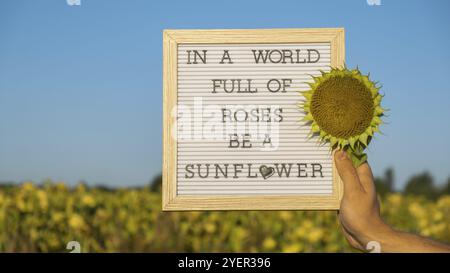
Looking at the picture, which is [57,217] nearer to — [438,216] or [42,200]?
[42,200]

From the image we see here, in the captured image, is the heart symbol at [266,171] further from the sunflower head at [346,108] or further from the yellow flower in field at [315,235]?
the yellow flower in field at [315,235]

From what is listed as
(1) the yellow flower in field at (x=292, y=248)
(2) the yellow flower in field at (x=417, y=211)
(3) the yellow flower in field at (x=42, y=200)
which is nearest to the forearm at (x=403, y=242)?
(1) the yellow flower in field at (x=292, y=248)

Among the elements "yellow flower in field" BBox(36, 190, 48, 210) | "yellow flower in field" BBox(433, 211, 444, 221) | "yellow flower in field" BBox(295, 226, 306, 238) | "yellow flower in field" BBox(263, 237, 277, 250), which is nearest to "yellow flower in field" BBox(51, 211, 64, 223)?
"yellow flower in field" BBox(36, 190, 48, 210)

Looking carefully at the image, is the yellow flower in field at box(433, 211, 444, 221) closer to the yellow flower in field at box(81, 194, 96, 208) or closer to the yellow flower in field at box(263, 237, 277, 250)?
the yellow flower in field at box(263, 237, 277, 250)

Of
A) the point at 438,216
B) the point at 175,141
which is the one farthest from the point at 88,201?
the point at 438,216

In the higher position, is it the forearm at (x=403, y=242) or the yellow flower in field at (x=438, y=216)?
the forearm at (x=403, y=242)

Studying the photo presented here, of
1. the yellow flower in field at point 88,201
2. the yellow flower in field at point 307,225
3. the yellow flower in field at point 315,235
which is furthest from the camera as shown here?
the yellow flower in field at point 88,201

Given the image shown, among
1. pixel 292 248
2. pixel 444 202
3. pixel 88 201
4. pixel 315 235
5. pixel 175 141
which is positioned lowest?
pixel 292 248
